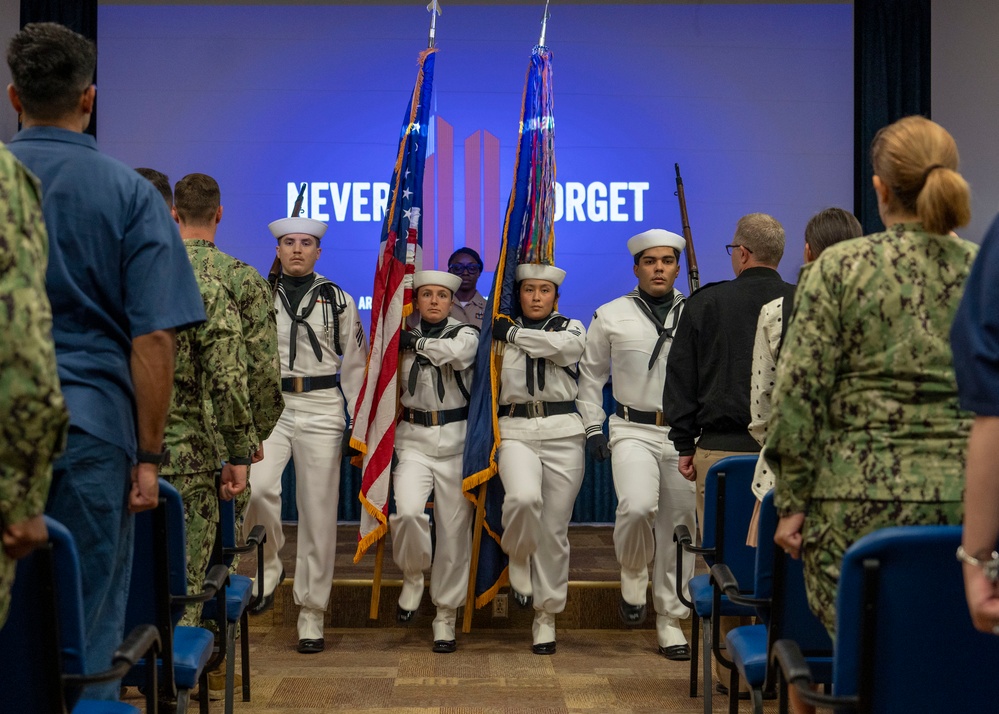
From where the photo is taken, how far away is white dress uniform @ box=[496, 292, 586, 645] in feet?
14.2

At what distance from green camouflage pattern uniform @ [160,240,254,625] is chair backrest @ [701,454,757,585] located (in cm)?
136

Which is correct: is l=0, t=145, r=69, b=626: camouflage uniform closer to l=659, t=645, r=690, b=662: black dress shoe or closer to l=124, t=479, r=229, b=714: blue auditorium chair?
l=124, t=479, r=229, b=714: blue auditorium chair

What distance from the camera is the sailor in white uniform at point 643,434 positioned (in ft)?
14.2

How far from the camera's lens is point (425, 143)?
464 centimetres

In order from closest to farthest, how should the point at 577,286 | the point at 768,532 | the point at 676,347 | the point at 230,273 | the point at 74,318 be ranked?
the point at 74,318 → the point at 768,532 → the point at 230,273 → the point at 676,347 → the point at 577,286

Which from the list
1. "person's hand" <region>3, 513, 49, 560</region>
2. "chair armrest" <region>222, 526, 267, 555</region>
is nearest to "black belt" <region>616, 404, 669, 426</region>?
"chair armrest" <region>222, 526, 267, 555</region>

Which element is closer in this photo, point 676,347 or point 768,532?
point 768,532

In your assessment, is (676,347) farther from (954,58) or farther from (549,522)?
(954,58)

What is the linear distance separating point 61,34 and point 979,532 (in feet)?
5.76

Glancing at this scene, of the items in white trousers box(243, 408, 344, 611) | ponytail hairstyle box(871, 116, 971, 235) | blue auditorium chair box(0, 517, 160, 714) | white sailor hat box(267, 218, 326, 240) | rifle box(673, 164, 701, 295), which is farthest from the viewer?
rifle box(673, 164, 701, 295)

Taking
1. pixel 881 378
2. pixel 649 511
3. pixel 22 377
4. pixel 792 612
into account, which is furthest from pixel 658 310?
pixel 22 377

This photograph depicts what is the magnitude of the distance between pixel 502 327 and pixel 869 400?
2630mm

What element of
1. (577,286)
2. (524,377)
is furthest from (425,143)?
(577,286)

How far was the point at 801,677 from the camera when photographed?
1.76m
